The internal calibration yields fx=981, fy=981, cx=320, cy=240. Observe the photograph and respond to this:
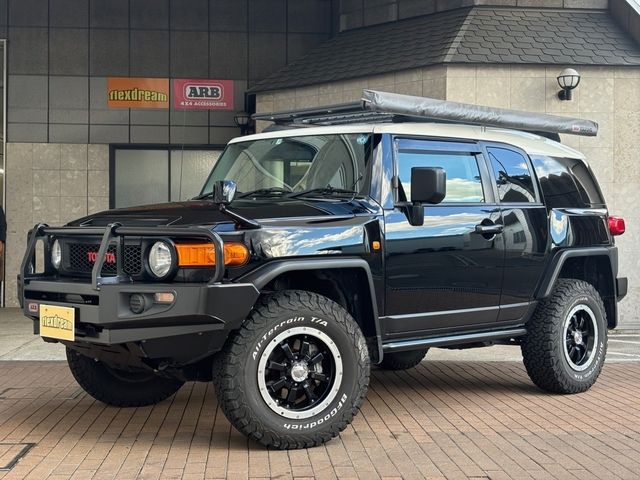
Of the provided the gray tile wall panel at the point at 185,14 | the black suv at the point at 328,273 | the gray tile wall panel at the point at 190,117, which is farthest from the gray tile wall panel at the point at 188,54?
the black suv at the point at 328,273

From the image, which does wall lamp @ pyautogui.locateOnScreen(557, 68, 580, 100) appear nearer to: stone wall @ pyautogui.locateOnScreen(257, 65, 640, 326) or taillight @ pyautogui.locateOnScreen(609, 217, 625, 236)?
stone wall @ pyautogui.locateOnScreen(257, 65, 640, 326)

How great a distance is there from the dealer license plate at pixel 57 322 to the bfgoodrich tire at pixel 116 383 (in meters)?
0.80

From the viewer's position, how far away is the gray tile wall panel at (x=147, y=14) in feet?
51.6

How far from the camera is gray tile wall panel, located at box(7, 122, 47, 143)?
1566cm

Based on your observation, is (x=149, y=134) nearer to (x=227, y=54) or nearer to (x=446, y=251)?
(x=227, y=54)

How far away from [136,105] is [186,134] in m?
0.92

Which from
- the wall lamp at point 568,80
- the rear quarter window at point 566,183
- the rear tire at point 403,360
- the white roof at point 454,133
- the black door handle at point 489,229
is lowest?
the rear tire at point 403,360

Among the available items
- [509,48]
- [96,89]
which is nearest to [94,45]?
[96,89]


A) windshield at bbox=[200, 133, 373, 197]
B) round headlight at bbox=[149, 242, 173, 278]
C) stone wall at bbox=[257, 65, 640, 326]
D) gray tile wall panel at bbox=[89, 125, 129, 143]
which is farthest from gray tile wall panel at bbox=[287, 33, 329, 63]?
round headlight at bbox=[149, 242, 173, 278]

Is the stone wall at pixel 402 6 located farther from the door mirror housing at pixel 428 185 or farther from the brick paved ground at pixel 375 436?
the door mirror housing at pixel 428 185

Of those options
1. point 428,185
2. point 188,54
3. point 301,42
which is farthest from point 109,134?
point 428,185

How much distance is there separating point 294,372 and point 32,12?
1185cm

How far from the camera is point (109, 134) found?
15875mm

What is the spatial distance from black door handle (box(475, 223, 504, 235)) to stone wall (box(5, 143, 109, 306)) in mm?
10178
